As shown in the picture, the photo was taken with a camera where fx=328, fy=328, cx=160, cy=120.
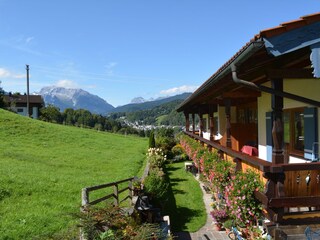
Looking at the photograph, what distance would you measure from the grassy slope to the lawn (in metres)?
2.83

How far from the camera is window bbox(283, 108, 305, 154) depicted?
8.08 metres

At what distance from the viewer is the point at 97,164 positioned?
19.9 m

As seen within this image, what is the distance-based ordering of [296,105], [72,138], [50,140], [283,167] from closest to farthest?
[283,167] < [296,105] < [50,140] < [72,138]

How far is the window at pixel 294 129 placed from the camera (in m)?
8.08

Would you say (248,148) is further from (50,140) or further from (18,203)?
(50,140)

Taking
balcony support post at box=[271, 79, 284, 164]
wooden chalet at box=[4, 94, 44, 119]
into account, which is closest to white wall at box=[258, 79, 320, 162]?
balcony support post at box=[271, 79, 284, 164]

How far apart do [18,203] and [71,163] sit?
8.86m

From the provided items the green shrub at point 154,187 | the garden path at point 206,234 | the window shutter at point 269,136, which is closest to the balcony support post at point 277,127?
the window shutter at point 269,136

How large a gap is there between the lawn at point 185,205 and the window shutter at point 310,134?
Answer: 4.31m

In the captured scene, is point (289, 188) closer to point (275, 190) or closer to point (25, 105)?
point (275, 190)

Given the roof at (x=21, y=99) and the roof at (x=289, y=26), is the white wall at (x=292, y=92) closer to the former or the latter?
the roof at (x=289, y=26)

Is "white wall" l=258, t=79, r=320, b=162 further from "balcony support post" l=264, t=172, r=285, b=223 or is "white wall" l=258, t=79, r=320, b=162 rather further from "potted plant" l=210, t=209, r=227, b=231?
"balcony support post" l=264, t=172, r=285, b=223

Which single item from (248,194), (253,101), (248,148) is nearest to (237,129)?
(253,101)

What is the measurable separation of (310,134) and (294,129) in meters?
1.29
